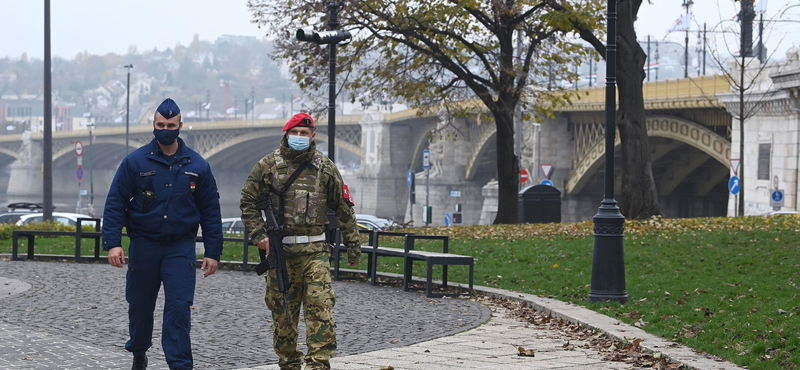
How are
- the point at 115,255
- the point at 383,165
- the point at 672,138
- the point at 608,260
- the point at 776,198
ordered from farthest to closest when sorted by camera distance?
the point at 383,165
the point at 672,138
the point at 776,198
the point at 608,260
the point at 115,255

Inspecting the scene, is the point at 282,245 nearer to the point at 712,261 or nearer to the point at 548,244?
the point at 712,261

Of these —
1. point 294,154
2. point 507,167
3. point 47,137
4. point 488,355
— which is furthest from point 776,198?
point 294,154

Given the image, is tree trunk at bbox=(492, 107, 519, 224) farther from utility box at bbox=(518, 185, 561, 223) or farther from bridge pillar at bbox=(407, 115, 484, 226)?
bridge pillar at bbox=(407, 115, 484, 226)

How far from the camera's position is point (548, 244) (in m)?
17.0

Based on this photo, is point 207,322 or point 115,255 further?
point 207,322

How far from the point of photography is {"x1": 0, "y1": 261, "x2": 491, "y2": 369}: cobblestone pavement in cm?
745

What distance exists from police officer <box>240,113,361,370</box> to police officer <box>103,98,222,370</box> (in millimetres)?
354

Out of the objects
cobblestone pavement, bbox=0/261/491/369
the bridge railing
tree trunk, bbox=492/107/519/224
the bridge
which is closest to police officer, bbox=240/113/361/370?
cobblestone pavement, bbox=0/261/491/369

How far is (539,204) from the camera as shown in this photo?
1045 inches

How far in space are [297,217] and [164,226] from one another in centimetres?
80

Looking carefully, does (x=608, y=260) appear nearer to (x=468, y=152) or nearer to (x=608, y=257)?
(x=608, y=257)

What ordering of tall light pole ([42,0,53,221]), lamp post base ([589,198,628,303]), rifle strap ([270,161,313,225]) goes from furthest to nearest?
tall light pole ([42,0,53,221]) → lamp post base ([589,198,628,303]) → rifle strap ([270,161,313,225])

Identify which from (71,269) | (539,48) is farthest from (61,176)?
(71,269)

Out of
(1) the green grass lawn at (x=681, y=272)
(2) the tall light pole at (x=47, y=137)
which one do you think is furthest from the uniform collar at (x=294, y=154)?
(2) the tall light pole at (x=47, y=137)
